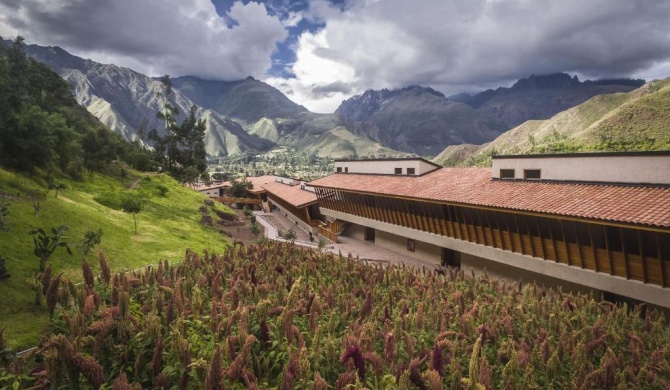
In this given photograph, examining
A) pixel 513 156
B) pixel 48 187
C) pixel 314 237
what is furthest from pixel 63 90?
pixel 513 156

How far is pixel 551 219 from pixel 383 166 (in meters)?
22.0

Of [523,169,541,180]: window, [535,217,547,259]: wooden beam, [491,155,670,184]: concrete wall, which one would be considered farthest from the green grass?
[491,155,670,184]: concrete wall

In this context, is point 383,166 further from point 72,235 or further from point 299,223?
point 72,235

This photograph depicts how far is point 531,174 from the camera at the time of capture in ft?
77.8

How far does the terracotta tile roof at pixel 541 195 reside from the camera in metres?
15.2

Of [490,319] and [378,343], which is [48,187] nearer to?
[378,343]

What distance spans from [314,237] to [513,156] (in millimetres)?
24959

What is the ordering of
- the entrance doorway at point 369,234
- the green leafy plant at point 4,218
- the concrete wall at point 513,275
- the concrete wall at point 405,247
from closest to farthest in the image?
the green leafy plant at point 4,218
the concrete wall at point 513,275
the concrete wall at point 405,247
the entrance doorway at point 369,234

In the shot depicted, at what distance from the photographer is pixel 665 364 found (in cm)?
770

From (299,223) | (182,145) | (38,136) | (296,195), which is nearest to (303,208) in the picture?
(299,223)

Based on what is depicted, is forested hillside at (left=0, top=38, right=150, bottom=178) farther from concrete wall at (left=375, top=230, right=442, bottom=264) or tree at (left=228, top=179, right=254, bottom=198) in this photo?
concrete wall at (left=375, top=230, right=442, bottom=264)

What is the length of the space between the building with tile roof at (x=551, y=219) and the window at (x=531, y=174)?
62mm

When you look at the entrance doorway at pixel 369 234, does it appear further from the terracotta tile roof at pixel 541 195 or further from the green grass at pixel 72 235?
the green grass at pixel 72 235

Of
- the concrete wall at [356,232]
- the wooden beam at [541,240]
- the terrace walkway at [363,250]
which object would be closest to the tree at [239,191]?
the terrace walkway at [363,250]
